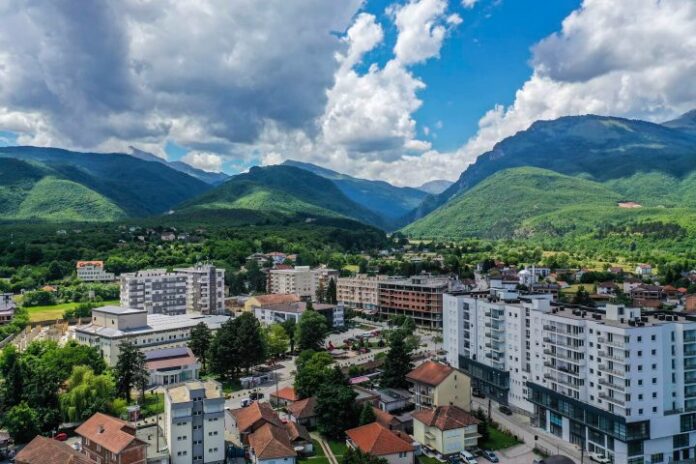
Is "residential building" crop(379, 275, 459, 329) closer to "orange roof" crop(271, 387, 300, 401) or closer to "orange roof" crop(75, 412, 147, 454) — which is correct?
"orange roof" crop(271, 387, 300, 401)

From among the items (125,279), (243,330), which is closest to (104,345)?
(243,330)

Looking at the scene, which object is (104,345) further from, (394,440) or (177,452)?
(394,440)

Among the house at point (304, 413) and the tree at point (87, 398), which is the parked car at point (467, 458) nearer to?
the house at point (304, 413)

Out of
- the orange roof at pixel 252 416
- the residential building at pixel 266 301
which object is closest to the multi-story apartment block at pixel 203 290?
the residential building at pixel 266 301

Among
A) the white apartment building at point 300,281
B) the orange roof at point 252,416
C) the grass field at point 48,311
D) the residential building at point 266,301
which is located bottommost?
the orange roof at point 252,416

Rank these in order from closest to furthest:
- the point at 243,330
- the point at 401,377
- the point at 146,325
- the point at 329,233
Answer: the point at 401,377 < the point at 243,330 < the point at 146,325 < the point at 329,233

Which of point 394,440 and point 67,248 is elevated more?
point 67,248
